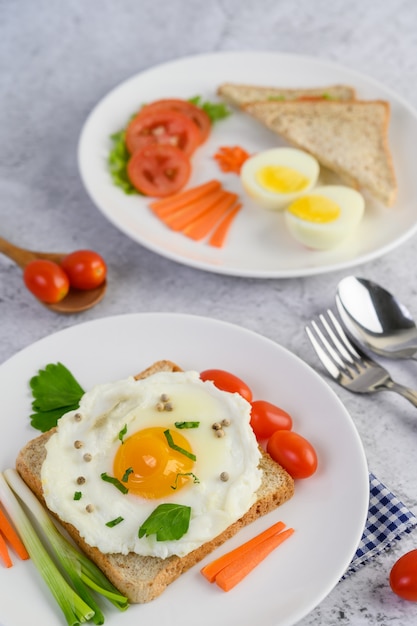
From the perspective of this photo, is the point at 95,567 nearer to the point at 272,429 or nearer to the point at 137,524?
the point at 137,524

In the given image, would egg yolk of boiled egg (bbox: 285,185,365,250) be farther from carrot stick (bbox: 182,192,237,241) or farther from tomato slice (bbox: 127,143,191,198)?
tomato slice (bbox: 127,143,191,198)

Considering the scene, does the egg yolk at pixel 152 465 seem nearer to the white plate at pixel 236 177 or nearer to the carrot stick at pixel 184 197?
the white plate at pixel 236 177

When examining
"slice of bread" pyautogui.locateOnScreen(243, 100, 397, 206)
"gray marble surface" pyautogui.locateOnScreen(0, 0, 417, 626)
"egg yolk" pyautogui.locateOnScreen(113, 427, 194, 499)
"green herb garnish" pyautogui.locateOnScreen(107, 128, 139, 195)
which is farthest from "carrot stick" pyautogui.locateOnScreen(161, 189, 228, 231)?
"egg yolk" pyautogui.locateOnScreen(113, 427, 194, 499)

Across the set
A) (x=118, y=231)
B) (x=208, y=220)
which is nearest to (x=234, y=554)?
(x=208, y=220)

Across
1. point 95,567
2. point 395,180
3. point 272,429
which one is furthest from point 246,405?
point 395,180

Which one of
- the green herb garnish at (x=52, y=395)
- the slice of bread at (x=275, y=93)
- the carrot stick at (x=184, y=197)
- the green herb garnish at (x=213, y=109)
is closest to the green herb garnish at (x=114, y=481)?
the green herb garnish at (x=52, y=395)

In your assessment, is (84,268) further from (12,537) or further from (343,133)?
(343,133)
